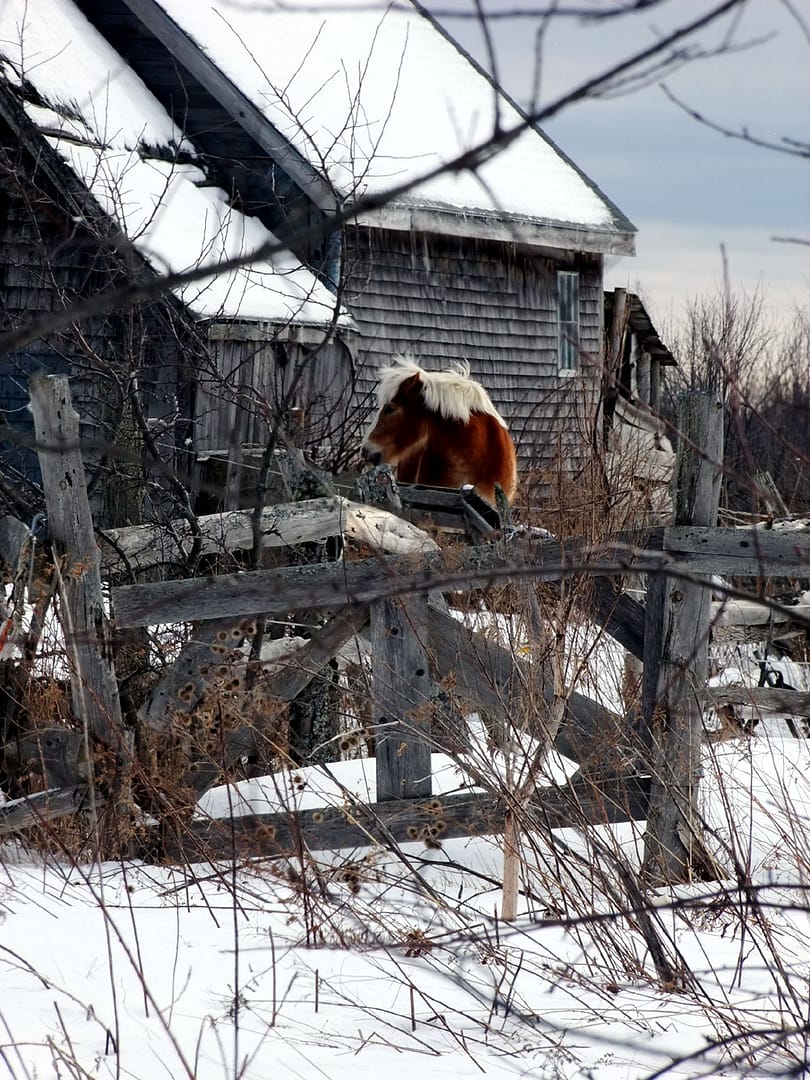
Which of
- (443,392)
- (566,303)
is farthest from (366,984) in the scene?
(566,303)

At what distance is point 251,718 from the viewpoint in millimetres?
4699

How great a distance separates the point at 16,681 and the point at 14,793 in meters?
0.50

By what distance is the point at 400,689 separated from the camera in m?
5.08

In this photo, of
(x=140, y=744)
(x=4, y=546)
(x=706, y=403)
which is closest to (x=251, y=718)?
(x=140, y=744)

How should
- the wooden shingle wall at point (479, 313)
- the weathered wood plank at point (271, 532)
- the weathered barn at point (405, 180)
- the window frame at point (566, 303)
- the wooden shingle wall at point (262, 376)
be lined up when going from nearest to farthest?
the weathered wood plank at point (271, 532) → the wooden shingle wall at point (262, 376) → the weathered barn at point (405, 180) → the wooden shingle wall at point (479, 313) → the window frame at point (566, 303)

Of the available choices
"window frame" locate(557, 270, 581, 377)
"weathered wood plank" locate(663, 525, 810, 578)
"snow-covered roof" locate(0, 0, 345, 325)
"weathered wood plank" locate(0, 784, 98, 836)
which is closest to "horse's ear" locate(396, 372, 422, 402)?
"weathered wood plank" locate(663, 525, 810, 578)

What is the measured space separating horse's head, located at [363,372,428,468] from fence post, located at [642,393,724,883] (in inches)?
124

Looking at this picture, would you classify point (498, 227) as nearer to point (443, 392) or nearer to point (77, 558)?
point (443, 392)

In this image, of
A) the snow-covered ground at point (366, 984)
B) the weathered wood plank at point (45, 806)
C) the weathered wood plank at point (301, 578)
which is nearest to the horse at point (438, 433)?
the weathered wood plank at point (301, 578)

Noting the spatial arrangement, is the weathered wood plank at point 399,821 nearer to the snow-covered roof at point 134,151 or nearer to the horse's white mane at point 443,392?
the horse's white mane at point 443,392

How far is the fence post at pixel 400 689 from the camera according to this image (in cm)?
499

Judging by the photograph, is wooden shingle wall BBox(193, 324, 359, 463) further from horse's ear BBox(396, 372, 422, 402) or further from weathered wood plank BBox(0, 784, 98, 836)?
weathered wood plank BBox(0, 784, 98, 836)

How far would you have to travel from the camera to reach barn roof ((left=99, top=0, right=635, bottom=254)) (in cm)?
1406

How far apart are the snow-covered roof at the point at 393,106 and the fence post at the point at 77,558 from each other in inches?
363
